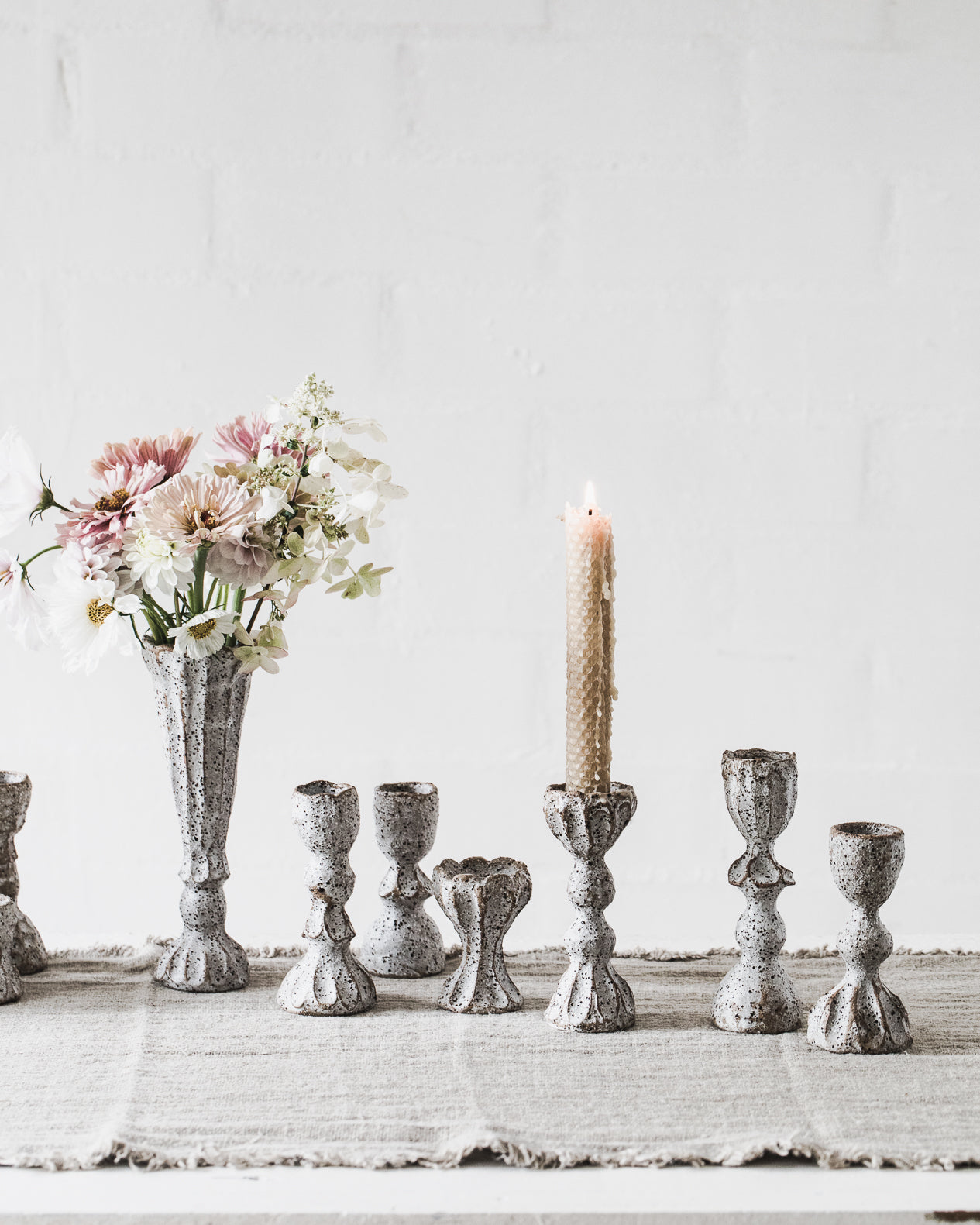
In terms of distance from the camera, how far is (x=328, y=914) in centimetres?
85

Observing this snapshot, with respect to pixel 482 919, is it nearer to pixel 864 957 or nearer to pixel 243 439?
pixel 864 957

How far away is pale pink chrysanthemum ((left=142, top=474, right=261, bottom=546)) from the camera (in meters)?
0.80

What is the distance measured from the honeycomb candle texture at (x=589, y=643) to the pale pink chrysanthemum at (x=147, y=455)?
254 mm

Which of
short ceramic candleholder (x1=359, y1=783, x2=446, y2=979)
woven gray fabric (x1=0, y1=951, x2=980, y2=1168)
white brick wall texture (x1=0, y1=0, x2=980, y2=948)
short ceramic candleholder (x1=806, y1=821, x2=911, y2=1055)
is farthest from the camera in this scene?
white brick wall texture (x1=0, y1=0, x2=980, y2=948)

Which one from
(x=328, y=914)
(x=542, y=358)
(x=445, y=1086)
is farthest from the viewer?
(x=542, y=358)

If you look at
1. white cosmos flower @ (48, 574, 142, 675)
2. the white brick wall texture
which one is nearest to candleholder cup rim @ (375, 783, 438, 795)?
white cosmos flower @ (48, 574, 142, 675)

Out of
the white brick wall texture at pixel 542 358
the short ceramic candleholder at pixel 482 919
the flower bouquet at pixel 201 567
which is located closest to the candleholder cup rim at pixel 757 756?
the short ceramic candleholder at pixel 482 919

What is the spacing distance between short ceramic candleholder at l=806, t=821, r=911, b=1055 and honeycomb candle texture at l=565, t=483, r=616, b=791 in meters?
0.15

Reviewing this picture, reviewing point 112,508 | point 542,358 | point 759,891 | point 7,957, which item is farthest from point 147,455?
point 542,358

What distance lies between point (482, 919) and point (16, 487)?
1.30ft

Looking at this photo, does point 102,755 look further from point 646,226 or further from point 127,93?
point 646,226

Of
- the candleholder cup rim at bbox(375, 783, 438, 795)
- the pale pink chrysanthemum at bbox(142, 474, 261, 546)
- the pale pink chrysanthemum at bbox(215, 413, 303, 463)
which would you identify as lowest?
the candleholder cup rim at bbox(375, 783, 438, 795)

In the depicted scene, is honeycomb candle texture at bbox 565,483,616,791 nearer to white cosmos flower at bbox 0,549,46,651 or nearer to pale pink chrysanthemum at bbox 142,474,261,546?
pale pink chrysanthemum at bbox 142,474,261,546

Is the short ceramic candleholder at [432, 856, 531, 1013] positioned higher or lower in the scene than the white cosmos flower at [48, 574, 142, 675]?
lower
